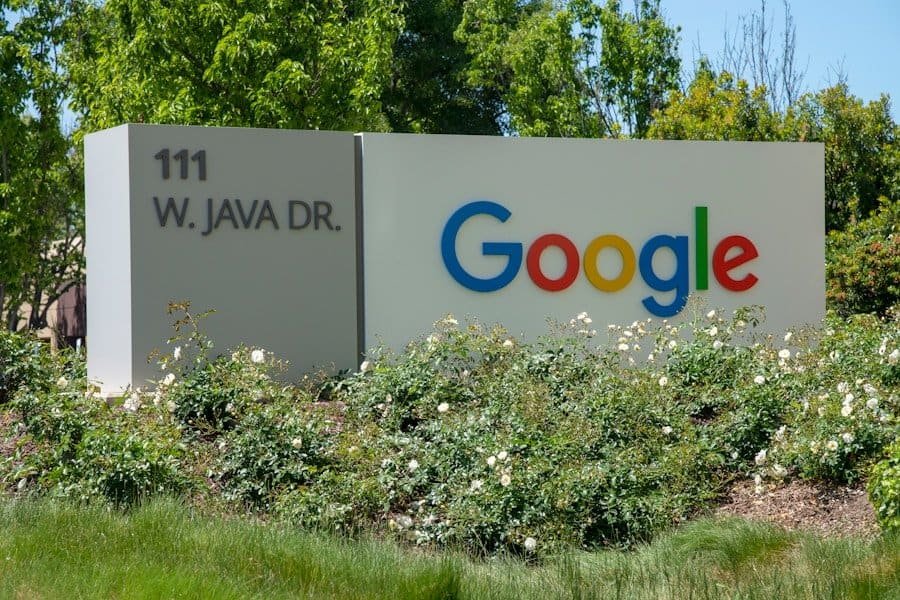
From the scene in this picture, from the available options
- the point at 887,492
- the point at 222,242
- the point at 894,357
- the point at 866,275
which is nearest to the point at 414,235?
the point at 222,242

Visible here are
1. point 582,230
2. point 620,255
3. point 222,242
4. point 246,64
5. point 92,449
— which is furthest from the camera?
point 246,64

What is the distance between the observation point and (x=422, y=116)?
3431 centimetres

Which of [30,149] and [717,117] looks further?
[30,149]

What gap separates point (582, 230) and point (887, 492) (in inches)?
258

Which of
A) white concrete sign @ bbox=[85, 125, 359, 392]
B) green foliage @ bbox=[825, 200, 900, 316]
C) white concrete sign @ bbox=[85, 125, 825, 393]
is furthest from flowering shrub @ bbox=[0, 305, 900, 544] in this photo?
→ green foliage @ bbox=[825, 200, 900, 316]

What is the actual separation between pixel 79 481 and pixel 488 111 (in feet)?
90.0

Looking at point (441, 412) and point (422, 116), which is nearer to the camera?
point (441, 412)

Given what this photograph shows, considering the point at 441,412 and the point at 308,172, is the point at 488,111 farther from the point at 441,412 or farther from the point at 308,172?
the point at 441,412

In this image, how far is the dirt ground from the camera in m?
7.93

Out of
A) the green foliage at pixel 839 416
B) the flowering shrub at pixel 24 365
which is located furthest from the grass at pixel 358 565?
the flowering shrub at pixel 24 365

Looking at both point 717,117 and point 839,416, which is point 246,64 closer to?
point 717,117

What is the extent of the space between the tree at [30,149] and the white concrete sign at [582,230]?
1546 cm

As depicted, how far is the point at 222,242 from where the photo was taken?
1188 cm

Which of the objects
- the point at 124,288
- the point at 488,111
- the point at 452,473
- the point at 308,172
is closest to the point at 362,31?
the point at 308,172
